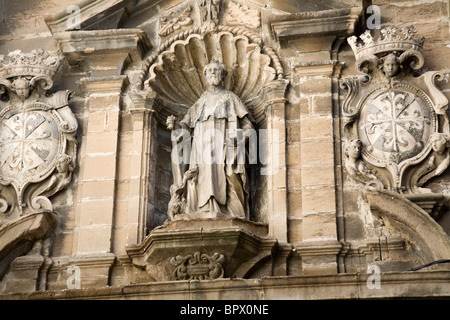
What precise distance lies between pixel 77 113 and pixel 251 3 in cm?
229

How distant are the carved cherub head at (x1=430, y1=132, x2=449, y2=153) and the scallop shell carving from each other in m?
2.05

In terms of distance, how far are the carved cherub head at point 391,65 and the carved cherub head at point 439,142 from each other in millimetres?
868

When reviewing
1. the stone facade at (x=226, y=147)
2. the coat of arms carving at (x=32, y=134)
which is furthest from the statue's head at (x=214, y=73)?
the coat of arms carving at (x=32, y=134)

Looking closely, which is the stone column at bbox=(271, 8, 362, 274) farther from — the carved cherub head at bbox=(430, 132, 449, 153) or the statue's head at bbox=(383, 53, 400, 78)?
the carved cherub head at bbox=(430, 132, 449, 153)

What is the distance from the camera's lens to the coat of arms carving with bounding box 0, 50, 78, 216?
561 inches

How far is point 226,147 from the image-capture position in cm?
1419

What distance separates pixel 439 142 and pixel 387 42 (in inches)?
50.9

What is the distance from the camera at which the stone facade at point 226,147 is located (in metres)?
13.4
